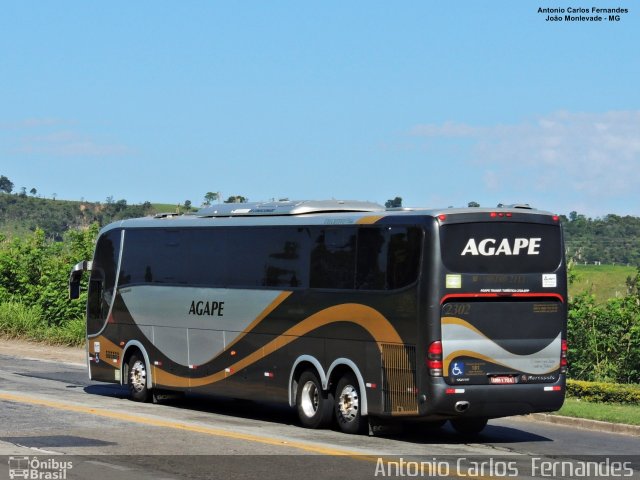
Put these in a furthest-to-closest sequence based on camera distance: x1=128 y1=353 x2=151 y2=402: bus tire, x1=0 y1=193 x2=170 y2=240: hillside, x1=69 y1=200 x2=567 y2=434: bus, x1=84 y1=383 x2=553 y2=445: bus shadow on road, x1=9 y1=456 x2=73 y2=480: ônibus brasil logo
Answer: x1=0 y1=193 x2=170 y2=240: hillside → x1=128 y1=353 x2=151 y2=402: bus tire → x1=84 y1=383 x2=553 y2=445: bus shadow on road → x1=69 y1=200 x2=567 y2=434: bus → x1=9 y1=456 x2=73 y2=480: ônibus brasil logo

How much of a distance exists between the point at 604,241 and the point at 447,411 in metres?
90.1

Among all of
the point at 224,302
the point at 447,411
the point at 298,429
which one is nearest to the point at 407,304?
the point at 447,411

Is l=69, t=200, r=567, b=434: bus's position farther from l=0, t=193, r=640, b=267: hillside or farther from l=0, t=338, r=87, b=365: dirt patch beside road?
l=0, t=193, r=640, b=267: hillside

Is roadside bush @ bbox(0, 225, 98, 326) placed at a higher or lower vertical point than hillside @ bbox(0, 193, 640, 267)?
lower

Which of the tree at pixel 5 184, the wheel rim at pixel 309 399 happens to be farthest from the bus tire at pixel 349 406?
the tree at pixel 5 184

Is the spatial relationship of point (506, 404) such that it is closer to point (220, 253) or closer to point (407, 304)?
point (407, 304)

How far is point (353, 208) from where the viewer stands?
68.8 feet

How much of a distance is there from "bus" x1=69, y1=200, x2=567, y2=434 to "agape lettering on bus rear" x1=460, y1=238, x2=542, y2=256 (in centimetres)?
2

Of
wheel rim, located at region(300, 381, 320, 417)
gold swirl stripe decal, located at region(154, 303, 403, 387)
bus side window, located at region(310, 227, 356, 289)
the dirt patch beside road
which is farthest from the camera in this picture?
the dirt patch beside road

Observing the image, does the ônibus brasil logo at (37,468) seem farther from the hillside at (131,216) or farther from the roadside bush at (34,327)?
the hillside at (131,216)

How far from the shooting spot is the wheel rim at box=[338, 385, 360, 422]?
61.1 ft

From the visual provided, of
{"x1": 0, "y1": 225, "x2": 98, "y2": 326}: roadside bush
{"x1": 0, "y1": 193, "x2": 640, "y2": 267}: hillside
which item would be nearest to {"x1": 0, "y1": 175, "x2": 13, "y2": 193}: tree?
{"x1": 0, "y1": 193, "x2": 640, "y2": 267}: hillside

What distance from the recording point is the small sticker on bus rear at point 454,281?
17453 millimetres

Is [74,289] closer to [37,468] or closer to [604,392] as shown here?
[604,392]
